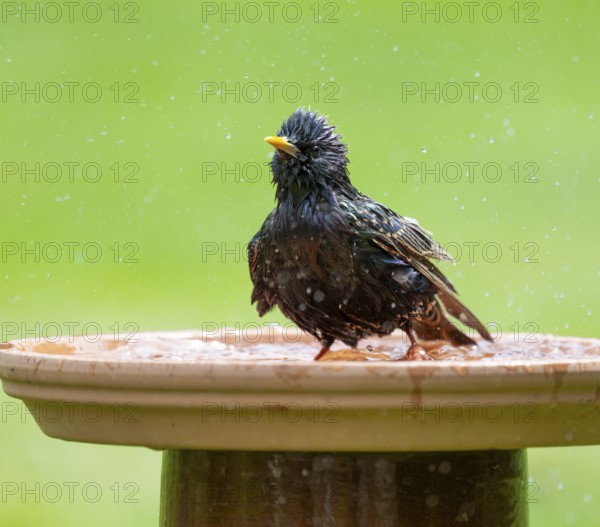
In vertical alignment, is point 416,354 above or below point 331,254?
below

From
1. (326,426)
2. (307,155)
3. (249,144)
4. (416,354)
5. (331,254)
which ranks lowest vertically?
(326,426)

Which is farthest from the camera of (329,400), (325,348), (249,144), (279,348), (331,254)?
(249,144)

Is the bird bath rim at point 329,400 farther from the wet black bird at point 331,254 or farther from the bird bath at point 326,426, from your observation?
the wet black bird at point 331,254

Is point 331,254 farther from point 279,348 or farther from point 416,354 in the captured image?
point 279,348

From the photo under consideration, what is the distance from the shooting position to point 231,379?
2254mm

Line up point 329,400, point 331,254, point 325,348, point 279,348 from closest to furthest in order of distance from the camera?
1. point 329,400
2. point 331,254
3. point 325,348
4. point 279,348

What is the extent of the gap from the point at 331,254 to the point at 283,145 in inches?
14.8

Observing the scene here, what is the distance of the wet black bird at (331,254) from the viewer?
3.28 metres

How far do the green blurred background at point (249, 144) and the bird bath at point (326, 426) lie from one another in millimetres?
4291

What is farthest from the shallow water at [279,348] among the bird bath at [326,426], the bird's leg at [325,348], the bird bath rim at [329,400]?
the bird bath rim at [329,400]

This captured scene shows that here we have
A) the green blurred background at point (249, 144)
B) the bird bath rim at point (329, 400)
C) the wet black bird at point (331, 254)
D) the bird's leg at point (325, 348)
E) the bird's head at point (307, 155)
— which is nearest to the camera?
the bird bath rim at point (329, 400)

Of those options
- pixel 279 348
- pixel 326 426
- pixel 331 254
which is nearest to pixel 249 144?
pixel 279 348

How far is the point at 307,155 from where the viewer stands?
343 centimetres

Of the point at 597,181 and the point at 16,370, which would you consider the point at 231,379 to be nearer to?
the point at 16,370
